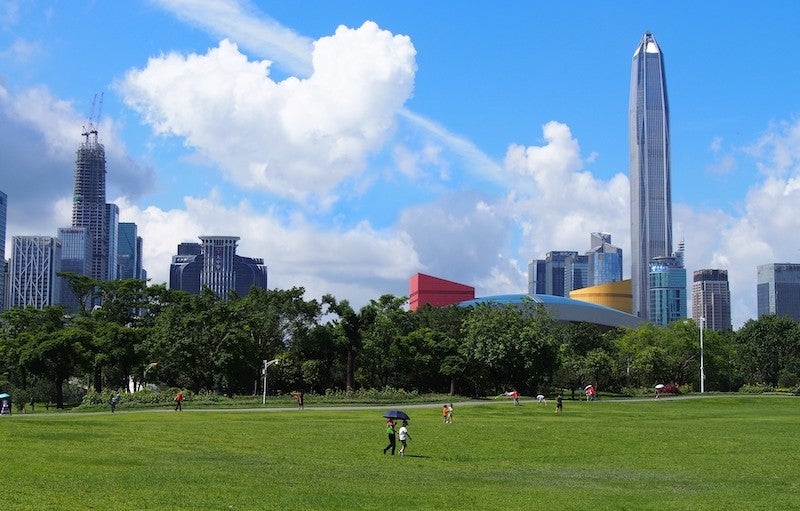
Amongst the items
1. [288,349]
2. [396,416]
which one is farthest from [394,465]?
[288,349]

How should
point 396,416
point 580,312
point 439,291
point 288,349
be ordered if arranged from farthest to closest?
point 439,291 < point 580,312 < point 288,349 < point 396,416

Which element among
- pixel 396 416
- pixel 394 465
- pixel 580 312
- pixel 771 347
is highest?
pixel 580 312

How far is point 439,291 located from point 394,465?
160 metres

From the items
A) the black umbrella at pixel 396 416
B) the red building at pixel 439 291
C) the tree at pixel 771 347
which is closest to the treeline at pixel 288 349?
the tree at pixel 771 347

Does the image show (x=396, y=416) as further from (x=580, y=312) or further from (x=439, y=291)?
(x=439, y=291)

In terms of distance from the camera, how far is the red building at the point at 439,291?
189625 mm

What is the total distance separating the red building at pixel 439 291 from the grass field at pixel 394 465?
137566 mm

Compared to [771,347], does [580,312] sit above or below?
above

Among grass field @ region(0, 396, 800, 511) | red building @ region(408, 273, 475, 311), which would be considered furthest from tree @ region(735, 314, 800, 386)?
grass field @ region(0, 396, 800, 511)

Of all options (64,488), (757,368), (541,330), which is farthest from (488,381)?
(64,488)

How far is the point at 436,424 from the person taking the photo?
49531 mm

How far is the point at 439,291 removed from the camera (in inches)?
7500

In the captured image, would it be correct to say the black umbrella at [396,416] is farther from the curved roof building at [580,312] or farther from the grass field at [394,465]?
the curved roof building at [580,312]

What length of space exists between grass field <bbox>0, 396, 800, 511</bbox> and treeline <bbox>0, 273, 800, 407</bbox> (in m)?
33.5
